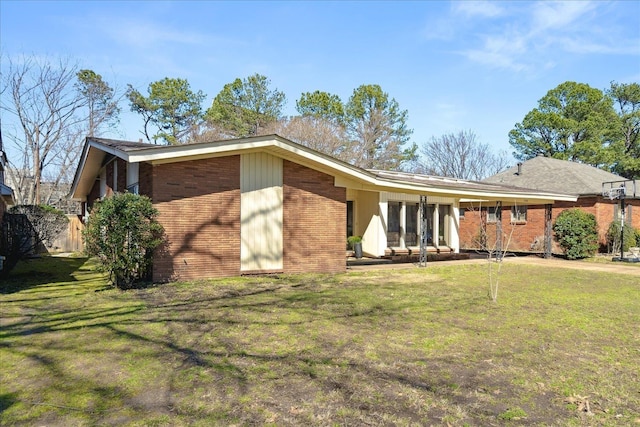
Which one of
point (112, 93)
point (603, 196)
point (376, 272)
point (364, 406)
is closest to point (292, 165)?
point (376, 272)

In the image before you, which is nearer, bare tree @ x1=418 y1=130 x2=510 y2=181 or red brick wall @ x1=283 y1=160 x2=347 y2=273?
red brick wall @ x1=283 y1=160 x2=347 y2=273

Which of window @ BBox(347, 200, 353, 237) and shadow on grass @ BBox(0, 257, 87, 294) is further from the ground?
window @ BBox(347, 200, 353, 237)

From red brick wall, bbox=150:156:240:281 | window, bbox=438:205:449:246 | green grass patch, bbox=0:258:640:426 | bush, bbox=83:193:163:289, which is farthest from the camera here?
window, bbox=438:205:449:246

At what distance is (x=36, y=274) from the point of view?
10.9 meters

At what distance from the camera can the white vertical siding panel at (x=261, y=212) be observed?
10164 millimetres

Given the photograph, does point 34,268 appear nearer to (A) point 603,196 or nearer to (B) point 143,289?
(B) point 143,289

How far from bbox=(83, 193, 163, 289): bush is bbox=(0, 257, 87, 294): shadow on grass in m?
2.11

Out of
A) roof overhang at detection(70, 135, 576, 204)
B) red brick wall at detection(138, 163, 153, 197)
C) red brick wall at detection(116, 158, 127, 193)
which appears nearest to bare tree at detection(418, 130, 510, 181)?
roof overhang at detection(70, 135, 576, 204)

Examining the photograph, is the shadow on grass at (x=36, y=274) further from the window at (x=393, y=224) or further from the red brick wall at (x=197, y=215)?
the window at (x=393, y=224)

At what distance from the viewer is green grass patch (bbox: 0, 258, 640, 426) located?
3.23m

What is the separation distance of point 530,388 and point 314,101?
31.8 meters

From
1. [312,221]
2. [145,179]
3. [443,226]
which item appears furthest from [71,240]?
[443,226]

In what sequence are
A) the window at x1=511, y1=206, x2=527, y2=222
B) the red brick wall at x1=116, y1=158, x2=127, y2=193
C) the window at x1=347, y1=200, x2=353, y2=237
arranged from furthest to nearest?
the window at x1=511, y1=206, x2=527, y2=222 < the window at x1=347, y1=200, x2=353, y2=237 < the red brick wall at x1=116, y1=158, x2=127, y2=193

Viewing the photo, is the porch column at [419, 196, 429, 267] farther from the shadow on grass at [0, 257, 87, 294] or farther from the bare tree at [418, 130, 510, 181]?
the bare tree at [418, 130, 510, 181]
